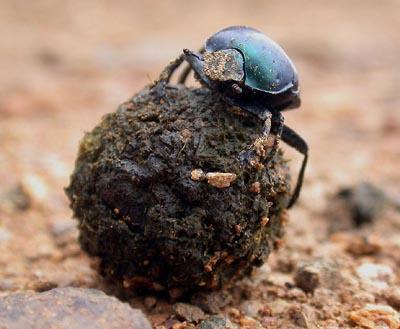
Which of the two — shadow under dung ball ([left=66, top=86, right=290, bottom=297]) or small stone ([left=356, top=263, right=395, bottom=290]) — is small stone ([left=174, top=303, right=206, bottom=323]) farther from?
small stone ([left=356, top=263, right=395, bottom=290])

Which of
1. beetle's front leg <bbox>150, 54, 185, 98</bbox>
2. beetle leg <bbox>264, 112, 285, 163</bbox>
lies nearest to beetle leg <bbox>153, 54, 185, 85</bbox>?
beetle's front leg <bbox>150, 54, 185, 98</bbox>

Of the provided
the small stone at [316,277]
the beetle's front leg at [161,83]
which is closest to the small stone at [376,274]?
the small stone at [316,277]

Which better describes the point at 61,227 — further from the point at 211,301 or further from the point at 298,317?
the point at 298,317

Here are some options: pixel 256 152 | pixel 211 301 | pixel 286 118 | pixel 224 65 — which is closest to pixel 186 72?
pixel 224 65

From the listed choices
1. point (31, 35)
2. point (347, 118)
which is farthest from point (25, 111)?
point (347, 118)

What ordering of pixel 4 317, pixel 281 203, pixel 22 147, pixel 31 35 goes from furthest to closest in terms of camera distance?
pixel 31 35 < pixel 22 147 < pixel 281 203 < pixel 4 317

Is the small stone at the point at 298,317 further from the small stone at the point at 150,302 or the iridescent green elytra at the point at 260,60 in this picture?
the iridescent green elytra at the point at 260,60

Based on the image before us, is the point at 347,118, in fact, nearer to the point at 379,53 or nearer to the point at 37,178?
the point at 379,53
